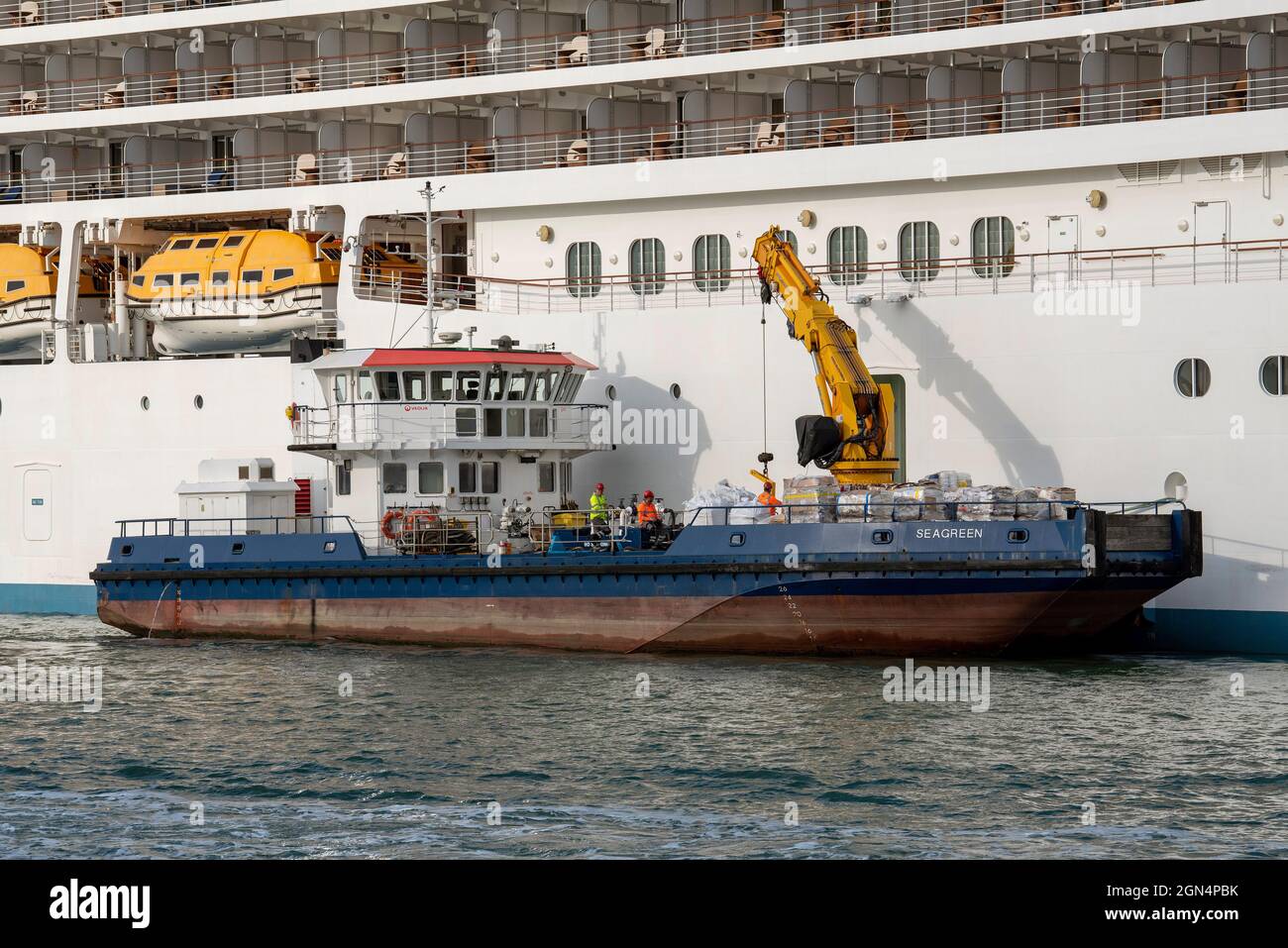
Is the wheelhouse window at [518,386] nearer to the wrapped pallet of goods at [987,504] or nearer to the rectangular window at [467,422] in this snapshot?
the rectangular window at [467,422]

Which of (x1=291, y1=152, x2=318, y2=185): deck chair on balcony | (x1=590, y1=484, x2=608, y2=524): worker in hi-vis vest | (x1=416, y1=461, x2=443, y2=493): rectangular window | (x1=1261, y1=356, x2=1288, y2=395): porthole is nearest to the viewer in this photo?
(x1=1261, y1=356, x2=1288, y2=395): porthole

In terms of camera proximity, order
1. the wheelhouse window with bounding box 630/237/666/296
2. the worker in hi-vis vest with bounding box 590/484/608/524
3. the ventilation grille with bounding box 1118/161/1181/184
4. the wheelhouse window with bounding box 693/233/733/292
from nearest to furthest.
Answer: the worker in hi-vis vest with bounding box 590/484/608/524 → the ventilation grille with bounding box 1118/161/1181/184 → the wheelhouse window with bounding box 693/233/733/292 → the wheelhouse window with bounding box 630/237/666/296

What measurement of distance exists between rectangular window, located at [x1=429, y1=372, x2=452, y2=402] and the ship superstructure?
1.72 meters

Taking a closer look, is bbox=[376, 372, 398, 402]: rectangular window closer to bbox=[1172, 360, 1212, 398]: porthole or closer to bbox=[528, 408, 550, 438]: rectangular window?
bbox=[528, 408, 550, 438]: rectangular window

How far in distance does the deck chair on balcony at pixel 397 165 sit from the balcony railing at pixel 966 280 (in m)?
2.96

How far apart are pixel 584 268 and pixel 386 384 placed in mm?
4536

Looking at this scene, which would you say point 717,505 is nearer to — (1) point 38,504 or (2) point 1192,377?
(2) point 1192,377

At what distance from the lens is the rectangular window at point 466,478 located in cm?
2377

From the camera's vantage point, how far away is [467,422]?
23562 millimetres

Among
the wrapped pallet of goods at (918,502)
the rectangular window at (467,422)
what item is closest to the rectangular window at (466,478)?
the rectangular window at (467,422)

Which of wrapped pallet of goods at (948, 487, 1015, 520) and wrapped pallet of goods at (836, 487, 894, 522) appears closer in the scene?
wrapped pallet of goods at (948, 487, 1015, 520)

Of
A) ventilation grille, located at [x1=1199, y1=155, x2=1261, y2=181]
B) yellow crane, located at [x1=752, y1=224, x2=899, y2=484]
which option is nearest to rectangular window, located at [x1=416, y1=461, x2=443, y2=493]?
yellow crane, located at [x1=752, y1=224, x2=899, y2=484]

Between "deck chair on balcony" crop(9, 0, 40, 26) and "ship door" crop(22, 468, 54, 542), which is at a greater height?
"deck chair on balcony" crop(9, 0, 40, 26)

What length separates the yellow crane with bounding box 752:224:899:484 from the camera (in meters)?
21.4
